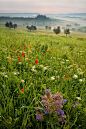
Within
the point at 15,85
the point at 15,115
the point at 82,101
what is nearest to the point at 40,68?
the point at 15,85

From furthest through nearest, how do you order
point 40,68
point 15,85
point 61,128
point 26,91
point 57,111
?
1. point 40,68
2. point 15,85
3. point 26,91
4. point 61,128
5. point 57,111

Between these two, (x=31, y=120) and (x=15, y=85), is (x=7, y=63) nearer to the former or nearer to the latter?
(x=15, y=85)

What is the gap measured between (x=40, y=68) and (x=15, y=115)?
2.00 meters

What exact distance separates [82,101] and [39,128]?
42.8 inches

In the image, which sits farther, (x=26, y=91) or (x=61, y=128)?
(x=26, y=91)

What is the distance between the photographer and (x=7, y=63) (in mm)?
3658

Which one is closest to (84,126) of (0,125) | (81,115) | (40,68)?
(81,115)

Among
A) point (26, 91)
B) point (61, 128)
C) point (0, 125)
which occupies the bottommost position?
point (61, 128)

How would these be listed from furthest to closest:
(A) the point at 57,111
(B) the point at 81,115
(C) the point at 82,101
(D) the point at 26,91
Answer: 1. (D) the point at 26,91
2. (C) the point at 82,101
3. (B) the point at 81,115
4. (A) the point at 57,111

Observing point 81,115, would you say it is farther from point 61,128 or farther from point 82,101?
point 61,128

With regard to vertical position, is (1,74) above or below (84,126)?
above

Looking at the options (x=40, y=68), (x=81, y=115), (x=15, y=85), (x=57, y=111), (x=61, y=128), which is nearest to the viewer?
(x=57, y=111)

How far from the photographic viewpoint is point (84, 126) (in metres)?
1.76

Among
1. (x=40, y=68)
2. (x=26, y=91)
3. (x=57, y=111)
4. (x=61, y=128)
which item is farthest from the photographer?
(x=40, y=68)
